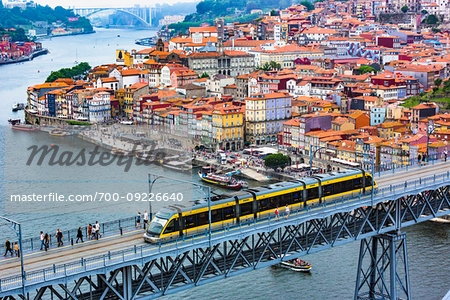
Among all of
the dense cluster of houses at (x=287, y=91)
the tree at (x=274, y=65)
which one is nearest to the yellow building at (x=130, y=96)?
the dense cluster of houses at (x=287, y=91)

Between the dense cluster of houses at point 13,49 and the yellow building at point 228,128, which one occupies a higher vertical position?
the dense cluster of houses at point 13,49

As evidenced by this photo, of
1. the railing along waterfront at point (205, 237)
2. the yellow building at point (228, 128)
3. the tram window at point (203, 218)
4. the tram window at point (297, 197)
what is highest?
the tram window at point (203, 218)

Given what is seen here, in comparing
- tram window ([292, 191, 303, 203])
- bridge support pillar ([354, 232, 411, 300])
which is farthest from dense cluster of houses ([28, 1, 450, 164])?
tram window ([292, 191, 303, 203])

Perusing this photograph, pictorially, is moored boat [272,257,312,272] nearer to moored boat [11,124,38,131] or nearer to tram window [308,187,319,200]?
tram window [308,187,319,200]

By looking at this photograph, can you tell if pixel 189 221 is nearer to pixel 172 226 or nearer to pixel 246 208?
pixel 172 226

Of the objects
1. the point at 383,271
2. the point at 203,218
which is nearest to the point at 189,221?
the point at 203,218

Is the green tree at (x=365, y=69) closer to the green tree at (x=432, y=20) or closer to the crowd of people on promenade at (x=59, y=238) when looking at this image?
the green tree at (x=432, y=20)
